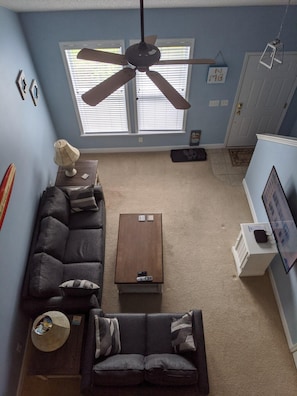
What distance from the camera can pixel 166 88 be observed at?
2.29 m

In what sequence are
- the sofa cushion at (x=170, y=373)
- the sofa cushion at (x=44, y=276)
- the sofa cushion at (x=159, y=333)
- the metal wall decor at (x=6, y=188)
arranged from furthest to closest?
1. the sofa cushion at (x=44, y=276)
2. the sofa cushion at (x=159, y=333)
3. the metal wall decor at (x=6, y=188)
4. the sofa cushion at (x=170, y=373)

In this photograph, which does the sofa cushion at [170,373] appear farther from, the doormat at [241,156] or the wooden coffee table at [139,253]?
the doormat at [241,156]

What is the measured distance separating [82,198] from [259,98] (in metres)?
3.68

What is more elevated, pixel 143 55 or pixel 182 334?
pixel 143 55

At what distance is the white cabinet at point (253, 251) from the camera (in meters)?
3.86

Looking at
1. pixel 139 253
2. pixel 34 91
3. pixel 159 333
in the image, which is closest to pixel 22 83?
pixel 34 91

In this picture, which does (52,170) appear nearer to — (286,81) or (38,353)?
(38,353)

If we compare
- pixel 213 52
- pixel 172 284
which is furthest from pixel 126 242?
pixel 213 52

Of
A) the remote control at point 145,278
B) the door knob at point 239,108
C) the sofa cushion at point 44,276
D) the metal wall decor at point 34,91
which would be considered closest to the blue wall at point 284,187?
the door knob at point 239,108

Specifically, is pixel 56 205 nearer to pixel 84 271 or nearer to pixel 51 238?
pixel 51 238

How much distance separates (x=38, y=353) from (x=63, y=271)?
1.03m

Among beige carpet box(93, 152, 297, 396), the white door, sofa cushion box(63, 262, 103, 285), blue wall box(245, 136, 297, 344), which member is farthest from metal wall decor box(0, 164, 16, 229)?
the white door

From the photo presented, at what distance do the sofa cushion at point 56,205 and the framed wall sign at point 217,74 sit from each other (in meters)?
3.12

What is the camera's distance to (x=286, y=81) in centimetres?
511
